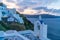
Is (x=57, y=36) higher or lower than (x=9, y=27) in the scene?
lower

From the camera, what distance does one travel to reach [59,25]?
36.6 feet

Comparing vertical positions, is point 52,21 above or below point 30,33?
below

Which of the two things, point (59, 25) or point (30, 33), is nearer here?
point (30, 33)

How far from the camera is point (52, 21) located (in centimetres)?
1171

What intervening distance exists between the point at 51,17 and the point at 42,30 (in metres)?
5.72

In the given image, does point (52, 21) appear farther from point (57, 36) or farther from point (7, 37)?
point (7, 37)

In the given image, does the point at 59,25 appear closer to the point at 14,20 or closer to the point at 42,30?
the point at 14,20

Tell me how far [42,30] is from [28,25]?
4.51 m

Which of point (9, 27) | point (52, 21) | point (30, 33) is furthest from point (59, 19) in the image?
point (30, 33)

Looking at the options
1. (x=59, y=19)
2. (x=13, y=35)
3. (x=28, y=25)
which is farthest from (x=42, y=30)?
(x=59, y=19)

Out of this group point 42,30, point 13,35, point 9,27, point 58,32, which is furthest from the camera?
point 58,32

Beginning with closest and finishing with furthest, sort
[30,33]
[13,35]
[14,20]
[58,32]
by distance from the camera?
[13,35], [30,33], [58,32], [14,20]

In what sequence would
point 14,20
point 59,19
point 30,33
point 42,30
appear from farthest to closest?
point 59,19, point 14,20, point 30,33, point 42,30

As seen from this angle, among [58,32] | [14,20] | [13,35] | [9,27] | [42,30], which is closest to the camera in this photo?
[42,30]
